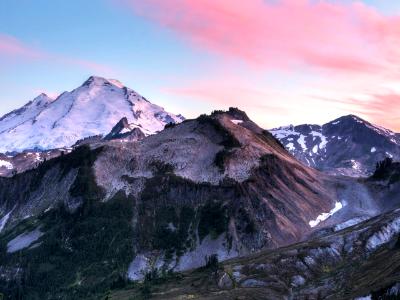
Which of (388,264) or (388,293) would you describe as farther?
(388,264)

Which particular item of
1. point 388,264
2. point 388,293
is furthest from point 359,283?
point 388,293

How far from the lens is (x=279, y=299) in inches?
7835

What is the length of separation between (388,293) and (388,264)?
29.3m

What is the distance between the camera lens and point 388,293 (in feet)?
526

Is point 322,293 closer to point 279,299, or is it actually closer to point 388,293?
point 279,299

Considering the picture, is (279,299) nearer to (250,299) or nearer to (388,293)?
(250,299)

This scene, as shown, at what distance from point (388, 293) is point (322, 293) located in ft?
129

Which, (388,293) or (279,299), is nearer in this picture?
(388,293)

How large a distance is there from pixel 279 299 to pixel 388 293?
47653 mm

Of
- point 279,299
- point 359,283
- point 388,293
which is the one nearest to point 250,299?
point 279,299

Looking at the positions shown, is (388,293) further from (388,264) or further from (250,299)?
(250,299)

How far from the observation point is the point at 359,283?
188m

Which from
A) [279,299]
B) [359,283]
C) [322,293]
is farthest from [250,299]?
[359,283]

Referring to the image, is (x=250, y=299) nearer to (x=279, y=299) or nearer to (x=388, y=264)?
(x=279, y=299)
